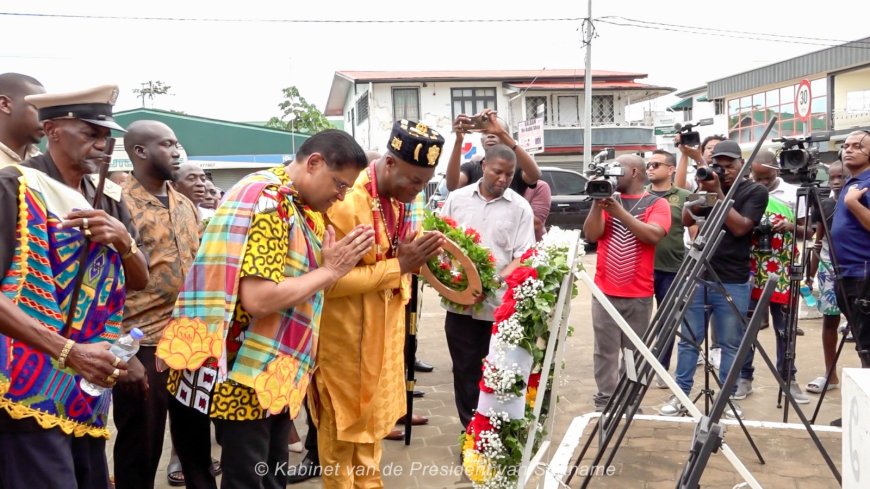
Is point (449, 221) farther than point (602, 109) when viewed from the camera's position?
No

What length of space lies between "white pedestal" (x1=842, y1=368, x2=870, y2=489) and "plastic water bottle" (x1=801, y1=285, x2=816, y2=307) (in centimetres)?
644

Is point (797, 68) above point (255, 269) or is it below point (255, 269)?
above

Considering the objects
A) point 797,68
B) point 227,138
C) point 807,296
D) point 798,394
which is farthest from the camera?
point 797,68

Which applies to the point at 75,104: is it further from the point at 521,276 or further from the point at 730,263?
the point at 730,263

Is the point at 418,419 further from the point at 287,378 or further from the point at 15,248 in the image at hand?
the point at 15,248

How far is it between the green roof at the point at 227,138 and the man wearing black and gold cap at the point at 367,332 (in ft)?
69.2

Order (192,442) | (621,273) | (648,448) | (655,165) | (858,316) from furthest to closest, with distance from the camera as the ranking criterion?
(655,165), (621,273), (858,316), (648,448), (192,442)

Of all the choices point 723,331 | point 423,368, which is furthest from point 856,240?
point 423,368

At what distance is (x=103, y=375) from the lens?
226cm

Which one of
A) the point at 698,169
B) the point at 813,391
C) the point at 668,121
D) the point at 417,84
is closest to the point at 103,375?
the point at 698,169

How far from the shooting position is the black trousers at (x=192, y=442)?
2941 millimetres

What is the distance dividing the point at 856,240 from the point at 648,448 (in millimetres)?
2174

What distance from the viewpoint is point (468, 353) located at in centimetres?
455

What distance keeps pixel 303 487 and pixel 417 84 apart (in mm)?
29830
